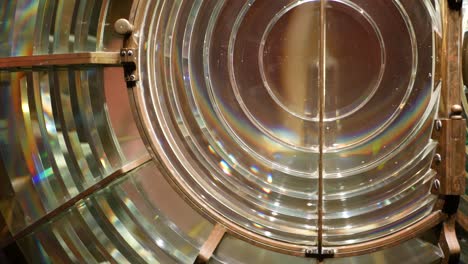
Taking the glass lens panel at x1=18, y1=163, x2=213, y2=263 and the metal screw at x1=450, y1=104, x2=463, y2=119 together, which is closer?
the metal screw at x1=450, y1=104, x2=463, y2=119

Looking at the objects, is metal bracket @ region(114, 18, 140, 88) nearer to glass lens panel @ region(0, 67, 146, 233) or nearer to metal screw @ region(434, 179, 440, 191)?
glass lens panel @ region(0, 67, 146, 233)

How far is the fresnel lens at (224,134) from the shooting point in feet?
3.75

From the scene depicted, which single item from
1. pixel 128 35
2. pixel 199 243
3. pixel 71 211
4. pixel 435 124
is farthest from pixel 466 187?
pixel 71 211

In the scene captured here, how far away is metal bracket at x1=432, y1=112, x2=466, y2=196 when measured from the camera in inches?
39.4

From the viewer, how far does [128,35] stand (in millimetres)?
1165

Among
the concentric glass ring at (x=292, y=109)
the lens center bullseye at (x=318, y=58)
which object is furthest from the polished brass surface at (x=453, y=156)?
the lens center bullseye at (x=318, y=58)

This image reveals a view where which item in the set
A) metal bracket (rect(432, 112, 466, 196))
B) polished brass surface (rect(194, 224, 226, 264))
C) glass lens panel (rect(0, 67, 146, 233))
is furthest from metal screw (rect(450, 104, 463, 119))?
glass lens panel (rect(0, 67, 146, 233))

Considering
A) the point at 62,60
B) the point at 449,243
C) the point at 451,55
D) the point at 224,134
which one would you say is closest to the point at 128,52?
the point at 62,60

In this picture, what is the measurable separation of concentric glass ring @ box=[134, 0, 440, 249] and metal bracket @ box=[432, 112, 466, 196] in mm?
136

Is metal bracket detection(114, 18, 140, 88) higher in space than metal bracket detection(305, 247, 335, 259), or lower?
higher

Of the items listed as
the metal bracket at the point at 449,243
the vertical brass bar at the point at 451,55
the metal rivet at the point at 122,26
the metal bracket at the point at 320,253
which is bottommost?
the metal bracket at the point at 320,253

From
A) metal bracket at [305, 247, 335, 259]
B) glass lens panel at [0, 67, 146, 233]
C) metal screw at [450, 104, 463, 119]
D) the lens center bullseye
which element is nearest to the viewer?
metal screw at [450, 104, 463, 119]

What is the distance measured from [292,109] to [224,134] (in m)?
0.25

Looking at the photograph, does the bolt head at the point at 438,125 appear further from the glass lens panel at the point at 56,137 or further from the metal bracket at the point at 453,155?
the glass lens panel at the point at 56,137
